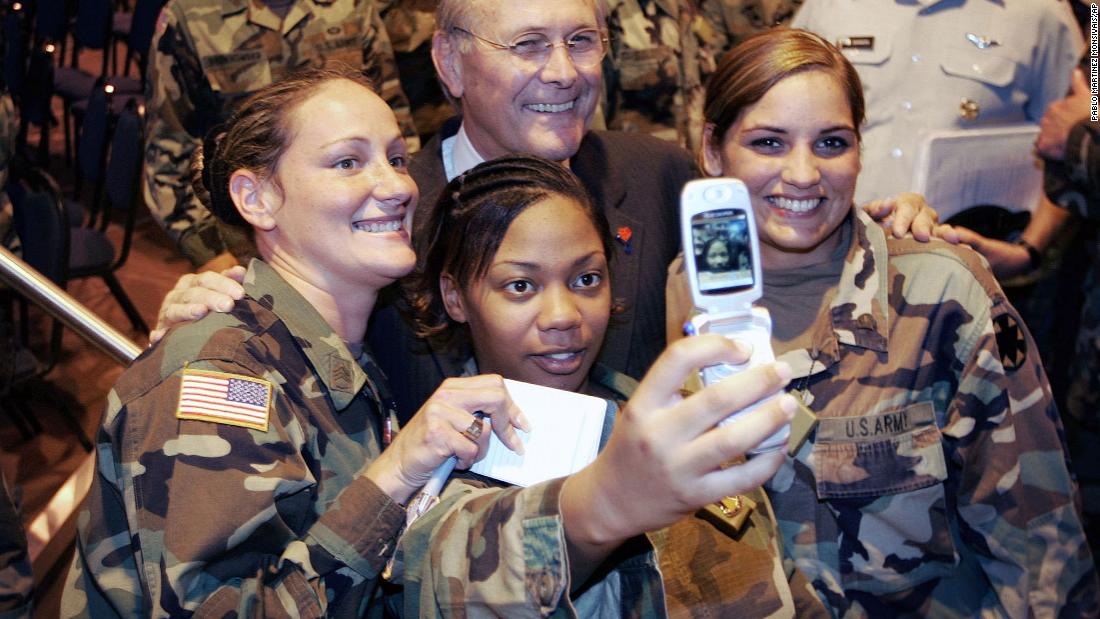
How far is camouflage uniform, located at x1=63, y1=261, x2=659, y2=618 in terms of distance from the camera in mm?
1226

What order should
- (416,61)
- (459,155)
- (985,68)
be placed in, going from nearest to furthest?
(459,155)
(985,68)
(416,61)

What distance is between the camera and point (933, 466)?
1.69 metres


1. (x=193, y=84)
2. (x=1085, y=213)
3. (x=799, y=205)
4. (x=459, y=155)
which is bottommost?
(x=1085, y=213)

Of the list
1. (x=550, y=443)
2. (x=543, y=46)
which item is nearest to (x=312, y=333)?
(x=550, y=443)

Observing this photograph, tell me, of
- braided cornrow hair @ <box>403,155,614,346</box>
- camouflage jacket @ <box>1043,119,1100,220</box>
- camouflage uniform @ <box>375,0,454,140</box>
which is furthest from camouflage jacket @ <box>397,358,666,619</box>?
camouflage uniform @ <box>375,0,454,140</box>

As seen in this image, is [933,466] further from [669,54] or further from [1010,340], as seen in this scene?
[669,54]

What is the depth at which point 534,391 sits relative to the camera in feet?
4.89

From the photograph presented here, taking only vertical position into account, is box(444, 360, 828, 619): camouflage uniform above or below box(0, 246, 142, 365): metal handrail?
below

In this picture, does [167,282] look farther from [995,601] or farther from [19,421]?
[995,601]

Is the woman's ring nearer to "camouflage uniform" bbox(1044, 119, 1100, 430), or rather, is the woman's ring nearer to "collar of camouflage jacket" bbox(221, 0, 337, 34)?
"camouflage uniform" bbox(1044, 119, 1100, 430)

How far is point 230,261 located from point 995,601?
146cm

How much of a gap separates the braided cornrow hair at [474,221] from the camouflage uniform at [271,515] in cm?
27

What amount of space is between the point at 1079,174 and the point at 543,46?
4.18 ft

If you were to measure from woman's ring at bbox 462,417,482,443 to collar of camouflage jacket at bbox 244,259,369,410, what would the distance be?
0.92 feet
